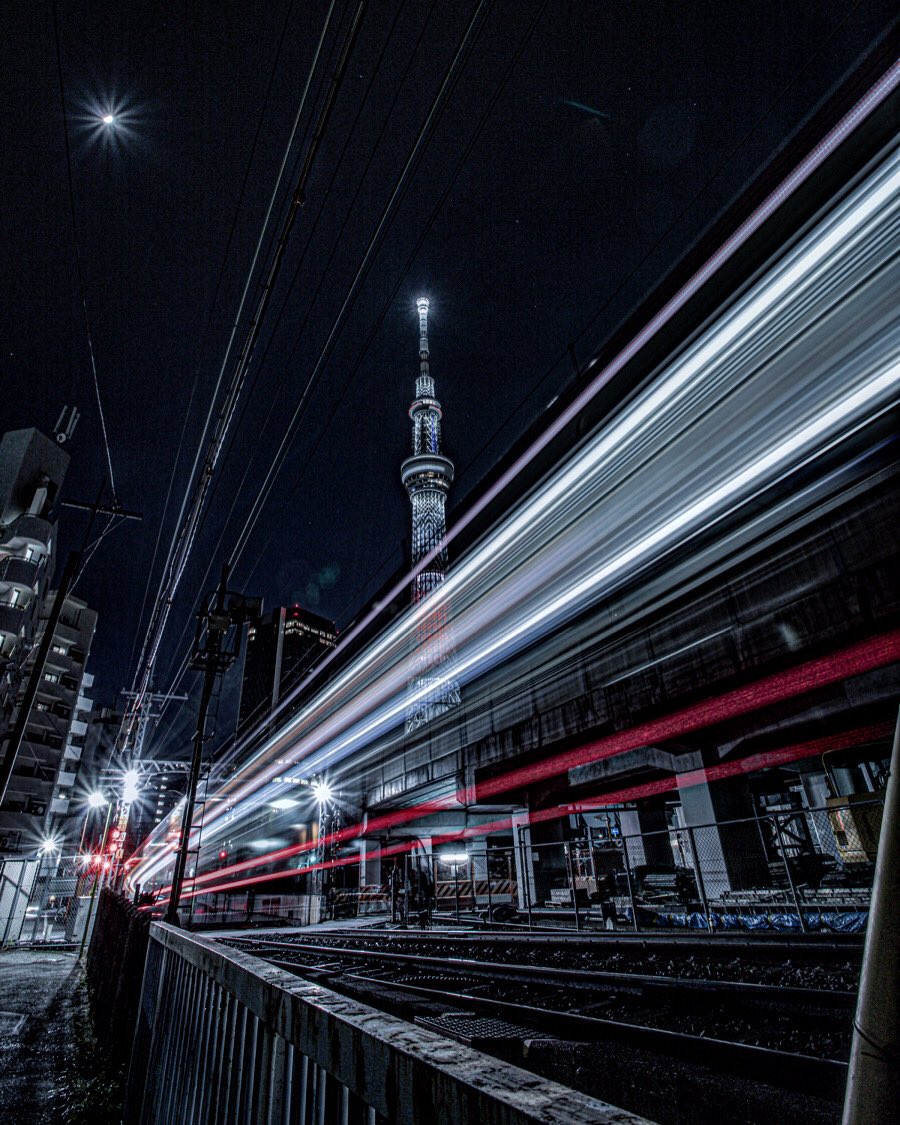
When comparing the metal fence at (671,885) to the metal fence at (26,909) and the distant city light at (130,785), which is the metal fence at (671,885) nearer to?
the metal fence at (26,909)

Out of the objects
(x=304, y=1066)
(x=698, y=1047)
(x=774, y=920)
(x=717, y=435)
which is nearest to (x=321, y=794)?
(x=774, y=920)

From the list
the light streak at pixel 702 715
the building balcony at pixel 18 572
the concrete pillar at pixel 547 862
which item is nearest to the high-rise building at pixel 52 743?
the building balcony at pixel 18 572

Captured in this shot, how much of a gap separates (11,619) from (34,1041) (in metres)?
32.9

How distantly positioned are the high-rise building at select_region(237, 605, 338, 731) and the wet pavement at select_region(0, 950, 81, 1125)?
3308 inches

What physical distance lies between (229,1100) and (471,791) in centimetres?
2770

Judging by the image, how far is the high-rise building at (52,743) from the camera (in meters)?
52.6

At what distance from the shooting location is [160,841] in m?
38.1

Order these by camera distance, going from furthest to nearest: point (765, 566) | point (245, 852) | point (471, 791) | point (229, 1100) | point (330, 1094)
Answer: point (245, 852), point (471, 791), point (765, 566), point (229, 1100), point (330, 1094)

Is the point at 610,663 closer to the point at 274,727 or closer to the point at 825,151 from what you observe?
the point at 825,151

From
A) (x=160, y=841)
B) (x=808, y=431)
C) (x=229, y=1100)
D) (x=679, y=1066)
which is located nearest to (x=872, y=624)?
(x=808, y=431)

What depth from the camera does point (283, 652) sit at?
484ft

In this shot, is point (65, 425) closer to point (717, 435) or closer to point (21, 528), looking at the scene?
point (21, 528)

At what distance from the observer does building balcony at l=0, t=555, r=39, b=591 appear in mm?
32978

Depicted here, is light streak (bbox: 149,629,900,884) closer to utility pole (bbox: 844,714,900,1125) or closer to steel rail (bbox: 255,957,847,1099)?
steel rail (bbox: 255,957,847,1099)
